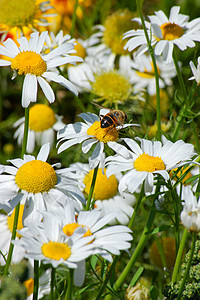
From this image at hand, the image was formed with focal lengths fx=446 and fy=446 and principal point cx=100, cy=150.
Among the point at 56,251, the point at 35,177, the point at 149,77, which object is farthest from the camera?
the point at 149,77

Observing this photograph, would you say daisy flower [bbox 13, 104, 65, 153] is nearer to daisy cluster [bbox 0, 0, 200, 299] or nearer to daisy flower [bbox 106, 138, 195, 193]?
daisy cluster [bbox 0, 0, 200, 299]

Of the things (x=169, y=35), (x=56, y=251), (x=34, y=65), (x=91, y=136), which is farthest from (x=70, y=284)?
Result: (x=169, y=35)

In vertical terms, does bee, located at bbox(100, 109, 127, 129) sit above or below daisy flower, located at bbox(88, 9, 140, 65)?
below

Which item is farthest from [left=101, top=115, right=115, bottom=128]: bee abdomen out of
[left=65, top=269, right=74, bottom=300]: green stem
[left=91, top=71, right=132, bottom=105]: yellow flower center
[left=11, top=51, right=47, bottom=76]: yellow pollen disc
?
[left=91, top=71, right=132, bottom=105]: yellow flower center

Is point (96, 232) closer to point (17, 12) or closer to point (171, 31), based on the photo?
point (171, 31)

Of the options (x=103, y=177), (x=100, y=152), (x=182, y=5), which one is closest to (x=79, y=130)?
(x=100, y=152)

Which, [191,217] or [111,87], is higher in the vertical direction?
[111,87]

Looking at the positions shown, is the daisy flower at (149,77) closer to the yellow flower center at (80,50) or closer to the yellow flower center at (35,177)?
the yellow flower center at (80,50)
